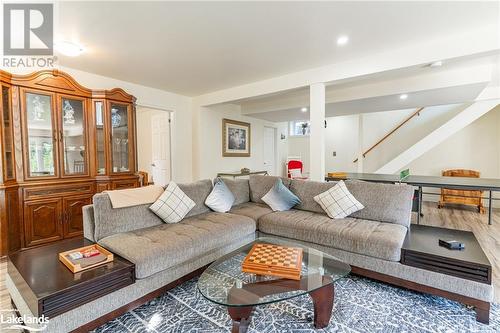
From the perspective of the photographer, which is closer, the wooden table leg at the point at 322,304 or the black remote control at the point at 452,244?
the wooden table leg at the point at 322,304

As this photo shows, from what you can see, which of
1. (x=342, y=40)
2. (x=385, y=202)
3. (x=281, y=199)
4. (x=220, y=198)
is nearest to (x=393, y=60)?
(x=342, y=40)

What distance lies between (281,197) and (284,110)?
2.88 metres

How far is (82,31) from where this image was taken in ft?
7.93

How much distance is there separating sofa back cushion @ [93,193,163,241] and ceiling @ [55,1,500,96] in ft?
5.35

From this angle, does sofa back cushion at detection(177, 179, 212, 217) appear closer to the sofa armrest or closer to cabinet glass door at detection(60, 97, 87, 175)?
the sofa armrest

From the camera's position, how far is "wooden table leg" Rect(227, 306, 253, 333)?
147 cm

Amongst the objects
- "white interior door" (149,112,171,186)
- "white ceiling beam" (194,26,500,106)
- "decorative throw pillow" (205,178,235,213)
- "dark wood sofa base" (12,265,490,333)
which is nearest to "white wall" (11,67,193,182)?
"white interior door" (149,112,171,186)

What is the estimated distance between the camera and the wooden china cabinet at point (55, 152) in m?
2.78

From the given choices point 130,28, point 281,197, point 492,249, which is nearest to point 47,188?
point 130,28

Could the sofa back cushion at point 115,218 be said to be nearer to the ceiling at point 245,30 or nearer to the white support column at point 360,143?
the ceiling at point 245,30

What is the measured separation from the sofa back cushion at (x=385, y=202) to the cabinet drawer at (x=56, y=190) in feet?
11.4

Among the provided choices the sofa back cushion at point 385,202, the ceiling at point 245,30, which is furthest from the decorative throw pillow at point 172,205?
the sofa back cushion at point 385,202

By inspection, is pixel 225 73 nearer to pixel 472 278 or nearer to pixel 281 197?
pixel 281 197

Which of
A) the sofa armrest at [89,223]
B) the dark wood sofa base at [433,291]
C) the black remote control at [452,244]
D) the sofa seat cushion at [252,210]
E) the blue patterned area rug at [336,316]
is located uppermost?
the sofa armrest at [89,223]
